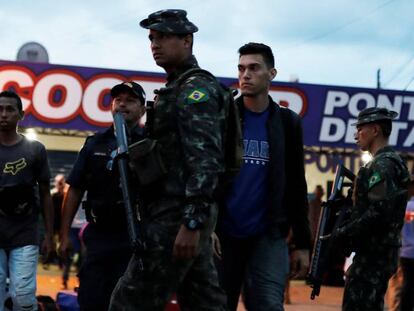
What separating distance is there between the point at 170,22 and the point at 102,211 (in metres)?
2.05

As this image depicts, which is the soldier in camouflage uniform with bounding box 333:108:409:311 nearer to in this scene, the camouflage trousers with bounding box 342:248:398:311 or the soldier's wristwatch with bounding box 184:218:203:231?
the camouflage trousers with bounding box 342:248:398:311

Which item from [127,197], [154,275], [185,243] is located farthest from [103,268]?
[185,243]

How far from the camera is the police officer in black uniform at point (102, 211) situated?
5.91 meters

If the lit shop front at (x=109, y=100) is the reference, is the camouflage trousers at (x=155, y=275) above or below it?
below

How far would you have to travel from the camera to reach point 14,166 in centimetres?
623

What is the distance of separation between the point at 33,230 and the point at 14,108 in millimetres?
889

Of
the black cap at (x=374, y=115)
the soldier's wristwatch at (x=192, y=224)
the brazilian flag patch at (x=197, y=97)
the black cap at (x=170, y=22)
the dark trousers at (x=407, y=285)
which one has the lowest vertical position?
the dark trousers at (x=407, y=285)

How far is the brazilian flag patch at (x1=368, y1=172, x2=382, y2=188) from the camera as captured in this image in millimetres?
5754

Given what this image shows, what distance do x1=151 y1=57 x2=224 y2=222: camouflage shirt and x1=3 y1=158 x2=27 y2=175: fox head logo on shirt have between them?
7.75ft

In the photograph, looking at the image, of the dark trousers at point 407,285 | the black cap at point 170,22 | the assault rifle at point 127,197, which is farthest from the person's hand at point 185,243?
the dark trousers at point 407,285

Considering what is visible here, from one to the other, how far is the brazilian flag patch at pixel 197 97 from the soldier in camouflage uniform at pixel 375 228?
2150 mm

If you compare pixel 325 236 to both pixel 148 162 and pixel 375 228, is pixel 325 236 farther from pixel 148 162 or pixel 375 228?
pixel 148 162

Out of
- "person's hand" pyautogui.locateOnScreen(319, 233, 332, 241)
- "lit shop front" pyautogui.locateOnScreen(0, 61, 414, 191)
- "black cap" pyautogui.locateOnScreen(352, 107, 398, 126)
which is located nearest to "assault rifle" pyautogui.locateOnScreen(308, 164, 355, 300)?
"person's hand" pyautogui.locateOnScreen(319, 233, 332, 241)

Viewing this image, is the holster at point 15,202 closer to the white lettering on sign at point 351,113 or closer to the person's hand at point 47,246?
the person's hand at point 47,246
